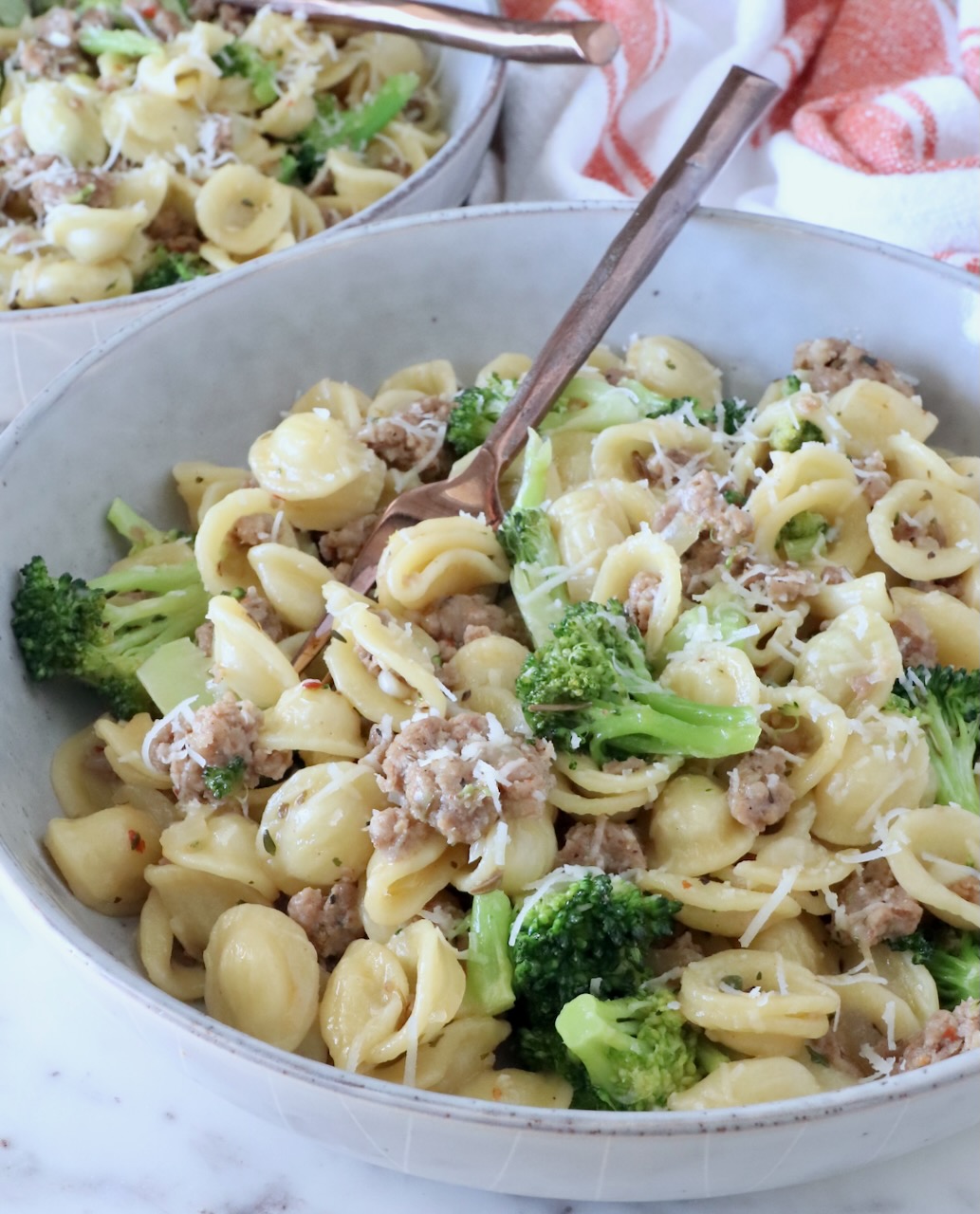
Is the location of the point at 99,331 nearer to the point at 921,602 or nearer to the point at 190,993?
the point at 190,993

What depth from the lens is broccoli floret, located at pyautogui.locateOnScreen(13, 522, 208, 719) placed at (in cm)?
213

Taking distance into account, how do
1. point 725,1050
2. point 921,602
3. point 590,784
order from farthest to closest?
1. point 921,602
2. point 590,784
3. point 725,1050

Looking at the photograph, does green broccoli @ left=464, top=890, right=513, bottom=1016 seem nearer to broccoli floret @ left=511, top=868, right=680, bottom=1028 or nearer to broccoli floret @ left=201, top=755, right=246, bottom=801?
broccoli floret @ left=511, top=868, right=680, bottom=1028

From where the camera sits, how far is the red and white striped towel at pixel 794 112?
320 centimetres

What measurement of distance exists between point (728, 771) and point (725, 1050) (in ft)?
1.38

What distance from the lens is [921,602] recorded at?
2291 mm

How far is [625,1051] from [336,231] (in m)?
1.75

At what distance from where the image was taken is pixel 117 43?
10.9 ft

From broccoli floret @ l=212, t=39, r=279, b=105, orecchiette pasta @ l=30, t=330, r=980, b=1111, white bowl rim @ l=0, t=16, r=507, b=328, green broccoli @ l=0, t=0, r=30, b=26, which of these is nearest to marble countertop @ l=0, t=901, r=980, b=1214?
orecchiette pasta @ l=30, t=330, r=980, b=1111

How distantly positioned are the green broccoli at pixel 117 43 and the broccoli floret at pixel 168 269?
599 mm

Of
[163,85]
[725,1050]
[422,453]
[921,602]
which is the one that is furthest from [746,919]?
[163,85]

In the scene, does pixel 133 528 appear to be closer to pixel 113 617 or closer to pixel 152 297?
pixel 113 617

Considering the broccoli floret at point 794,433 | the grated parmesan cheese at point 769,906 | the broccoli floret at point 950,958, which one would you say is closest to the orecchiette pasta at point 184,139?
the broccoli floret at point 794,433

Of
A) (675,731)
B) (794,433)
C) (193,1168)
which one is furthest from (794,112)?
(193,1168)
